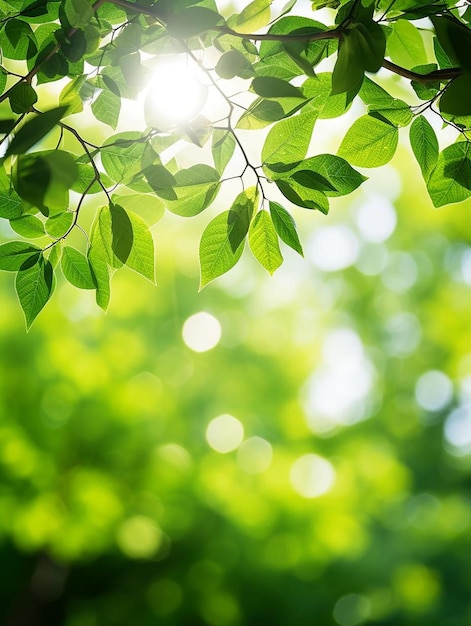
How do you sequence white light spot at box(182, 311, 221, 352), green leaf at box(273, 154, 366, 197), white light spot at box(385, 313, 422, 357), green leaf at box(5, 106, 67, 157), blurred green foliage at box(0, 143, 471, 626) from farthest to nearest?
white light spot at box(385, 313, 422, 357)
white light spot at box(182, 311, 221, 352)
blurred green foliage at box(0, 143, 471, 626)
green leaf at box(273, 154, 366, 197)
green leaf at box(5, 106, 67, 157)

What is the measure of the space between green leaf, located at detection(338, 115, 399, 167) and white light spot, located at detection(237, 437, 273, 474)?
5.66 m

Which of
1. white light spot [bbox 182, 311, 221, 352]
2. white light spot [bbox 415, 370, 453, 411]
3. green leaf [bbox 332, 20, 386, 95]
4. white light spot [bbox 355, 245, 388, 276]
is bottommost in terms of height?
white light spot [bbox 415, 370, 453, 411]

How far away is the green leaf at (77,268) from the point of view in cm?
73

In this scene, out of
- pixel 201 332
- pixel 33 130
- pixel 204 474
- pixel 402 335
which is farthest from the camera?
→ pixel 402 335

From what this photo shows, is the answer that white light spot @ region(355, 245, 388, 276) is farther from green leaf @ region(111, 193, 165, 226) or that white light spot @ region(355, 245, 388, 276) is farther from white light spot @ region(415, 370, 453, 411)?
green leaf @ region(111, 193, 165, 226)

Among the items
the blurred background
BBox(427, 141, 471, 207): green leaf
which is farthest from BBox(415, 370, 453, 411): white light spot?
BBox(427, 141, 471, 207): green leaf

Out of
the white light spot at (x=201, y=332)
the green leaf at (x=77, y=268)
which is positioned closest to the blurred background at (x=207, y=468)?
the white light spot at (x=201, y=332)

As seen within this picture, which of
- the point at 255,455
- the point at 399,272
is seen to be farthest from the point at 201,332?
the point at 399,272

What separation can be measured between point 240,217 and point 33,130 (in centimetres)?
26

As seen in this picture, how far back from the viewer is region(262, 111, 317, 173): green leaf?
2.10ft

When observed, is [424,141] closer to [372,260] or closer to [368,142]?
[368,142]

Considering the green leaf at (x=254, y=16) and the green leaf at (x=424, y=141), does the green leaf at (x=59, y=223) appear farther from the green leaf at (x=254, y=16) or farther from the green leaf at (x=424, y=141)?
the green leaf at (x=424, y=141)

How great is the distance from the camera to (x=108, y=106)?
699 mm

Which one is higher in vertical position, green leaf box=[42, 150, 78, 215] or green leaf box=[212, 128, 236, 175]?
green leaf box=[42, 150, 78, 215]
